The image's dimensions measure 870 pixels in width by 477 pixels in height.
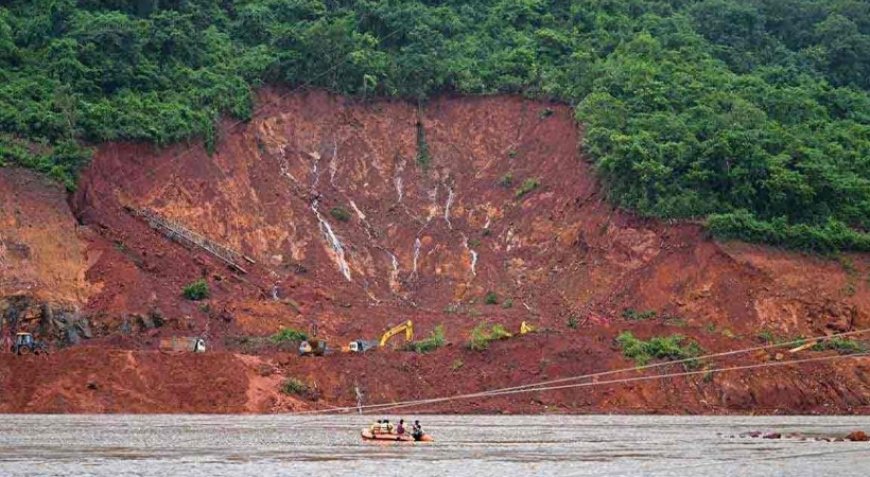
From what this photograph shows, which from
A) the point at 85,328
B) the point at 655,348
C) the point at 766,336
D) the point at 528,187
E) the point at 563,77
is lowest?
the point at 655,348

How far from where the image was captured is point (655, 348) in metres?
73.8

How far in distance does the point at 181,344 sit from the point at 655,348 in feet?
71.8

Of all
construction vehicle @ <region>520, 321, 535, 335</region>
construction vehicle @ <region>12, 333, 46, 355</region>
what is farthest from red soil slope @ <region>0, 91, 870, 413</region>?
construction vehicle @ <region>12, 333, 46, 355</region>

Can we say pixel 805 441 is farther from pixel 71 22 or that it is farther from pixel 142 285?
pixel 71 22

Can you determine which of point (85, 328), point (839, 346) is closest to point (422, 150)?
point (85, 328)

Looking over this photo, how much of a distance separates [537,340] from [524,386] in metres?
3.13


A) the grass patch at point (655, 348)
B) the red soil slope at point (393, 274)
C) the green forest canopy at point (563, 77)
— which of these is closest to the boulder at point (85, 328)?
the red soil slope at point (393, 274)

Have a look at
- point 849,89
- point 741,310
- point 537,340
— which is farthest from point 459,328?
point 849,89

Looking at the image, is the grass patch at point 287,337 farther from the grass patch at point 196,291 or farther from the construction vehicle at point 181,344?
the grass patch at point 196,291

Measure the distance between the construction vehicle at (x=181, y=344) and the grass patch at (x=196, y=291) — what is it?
4274mm

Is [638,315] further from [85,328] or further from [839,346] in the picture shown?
→ [85,328]

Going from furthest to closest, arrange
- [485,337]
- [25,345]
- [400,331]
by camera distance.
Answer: [400,331], [485,337], [25,345]

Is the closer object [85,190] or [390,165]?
[85,190]

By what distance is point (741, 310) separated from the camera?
79.2m
